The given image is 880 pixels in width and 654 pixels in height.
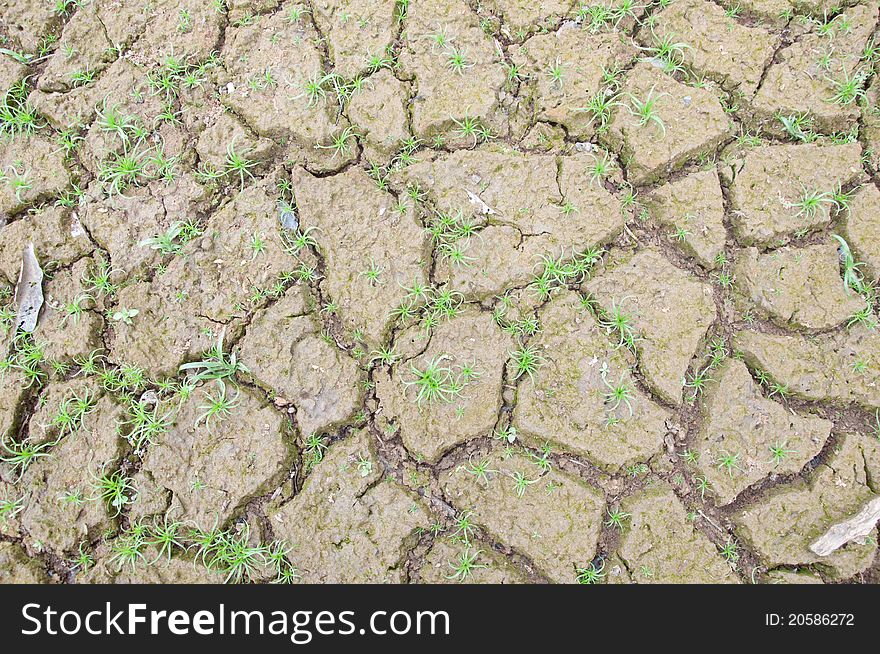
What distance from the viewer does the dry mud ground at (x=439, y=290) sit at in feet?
7.36

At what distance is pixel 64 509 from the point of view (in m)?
2.28

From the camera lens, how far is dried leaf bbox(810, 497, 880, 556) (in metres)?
2.18

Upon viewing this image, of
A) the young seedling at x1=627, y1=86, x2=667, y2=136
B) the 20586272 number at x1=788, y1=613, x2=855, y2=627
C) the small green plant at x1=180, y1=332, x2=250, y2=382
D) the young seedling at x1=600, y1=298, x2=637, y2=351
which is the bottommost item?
the 20586272 number at x1=788, y1=613, x2=855, y2=627

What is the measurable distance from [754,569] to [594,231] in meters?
1.39

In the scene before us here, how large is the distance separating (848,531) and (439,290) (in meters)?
1.72

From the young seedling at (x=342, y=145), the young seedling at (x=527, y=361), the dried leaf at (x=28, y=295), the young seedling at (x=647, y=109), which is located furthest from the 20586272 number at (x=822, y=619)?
the dried leaf at (x=28, y=295)

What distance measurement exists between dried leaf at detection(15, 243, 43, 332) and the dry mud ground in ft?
0.08

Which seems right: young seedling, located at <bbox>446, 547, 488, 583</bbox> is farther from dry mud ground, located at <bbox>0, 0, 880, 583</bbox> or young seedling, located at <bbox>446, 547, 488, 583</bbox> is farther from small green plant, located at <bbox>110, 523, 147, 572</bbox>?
small green plant, located at <bbox>110, 523, 147, 572</bbox>

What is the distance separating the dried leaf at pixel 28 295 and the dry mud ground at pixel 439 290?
0.02 metres

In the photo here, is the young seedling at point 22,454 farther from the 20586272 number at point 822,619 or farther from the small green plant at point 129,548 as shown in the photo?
the 20586272 number at point 822,619

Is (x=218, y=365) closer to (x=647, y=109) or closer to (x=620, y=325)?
(x=620, y=325)

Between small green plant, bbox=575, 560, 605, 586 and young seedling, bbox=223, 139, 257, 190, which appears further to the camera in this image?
young seedling, bbox=223, 139, 257, 190

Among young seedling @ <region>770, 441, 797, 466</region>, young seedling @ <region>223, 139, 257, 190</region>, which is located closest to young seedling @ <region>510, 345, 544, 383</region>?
young seedling @ <region>770, 441, 797, 466</region>

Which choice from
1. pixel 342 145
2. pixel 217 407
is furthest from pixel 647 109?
pixel 217 407
